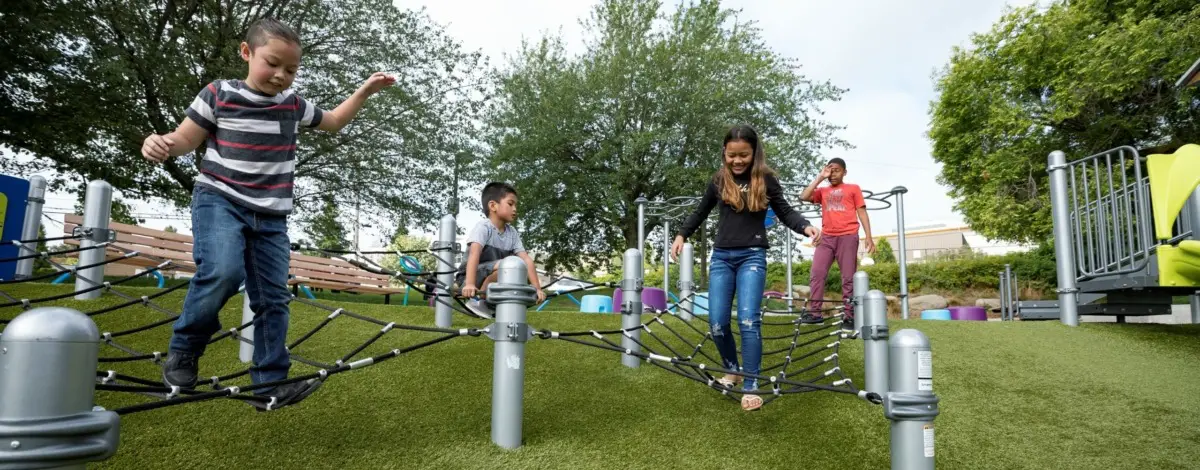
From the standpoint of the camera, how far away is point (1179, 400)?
3648 mm

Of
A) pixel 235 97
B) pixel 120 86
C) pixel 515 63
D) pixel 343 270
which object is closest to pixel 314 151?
pixel 120 86

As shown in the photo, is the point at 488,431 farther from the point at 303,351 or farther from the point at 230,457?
the point at 303,351

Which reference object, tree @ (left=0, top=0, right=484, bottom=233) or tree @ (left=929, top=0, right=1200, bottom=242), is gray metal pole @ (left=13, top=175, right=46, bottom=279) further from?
tree @ (left=929, top=0, right=1200, bottom=242)

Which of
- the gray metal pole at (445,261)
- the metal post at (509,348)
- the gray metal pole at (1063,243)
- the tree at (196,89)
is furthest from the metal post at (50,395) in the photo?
A: the tree at (196,89)

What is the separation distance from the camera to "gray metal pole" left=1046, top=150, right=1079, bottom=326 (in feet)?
18.3

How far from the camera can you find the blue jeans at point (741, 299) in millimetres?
3307

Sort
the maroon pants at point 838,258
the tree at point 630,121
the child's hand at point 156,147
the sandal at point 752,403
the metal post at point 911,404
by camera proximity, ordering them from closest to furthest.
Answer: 1. the metal post at point 911,404
2. the child's hand at point 156,147
3. the sandal at point 752,403
4. the maroon pants at point 838,258
5. the tree at point 630,121

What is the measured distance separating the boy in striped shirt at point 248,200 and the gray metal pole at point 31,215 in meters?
3.95

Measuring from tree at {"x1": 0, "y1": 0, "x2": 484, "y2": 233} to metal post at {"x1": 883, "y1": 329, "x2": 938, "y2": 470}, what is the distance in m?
11.2

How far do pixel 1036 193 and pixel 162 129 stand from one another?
18380 mm

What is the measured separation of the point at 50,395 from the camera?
1025mm

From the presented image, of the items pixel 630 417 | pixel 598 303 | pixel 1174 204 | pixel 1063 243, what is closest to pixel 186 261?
pixel 598 303

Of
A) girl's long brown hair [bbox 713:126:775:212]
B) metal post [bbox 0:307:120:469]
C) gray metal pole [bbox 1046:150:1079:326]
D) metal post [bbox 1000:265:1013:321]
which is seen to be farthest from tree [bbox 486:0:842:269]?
metal post [bbox 0:307:120:469]

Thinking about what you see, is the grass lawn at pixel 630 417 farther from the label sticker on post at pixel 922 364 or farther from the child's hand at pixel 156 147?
the child's hand at pixel 156 147
